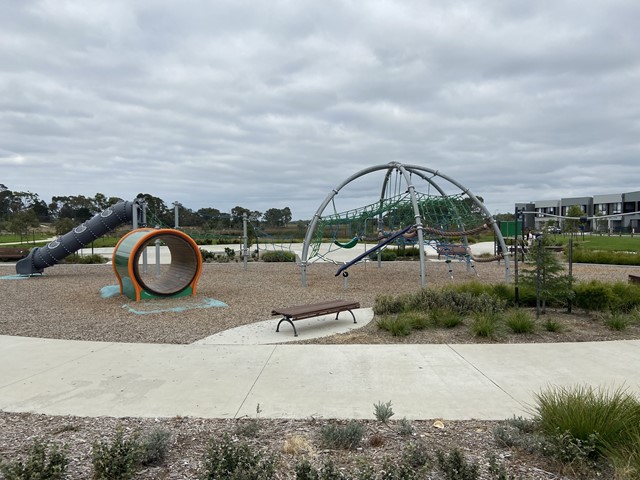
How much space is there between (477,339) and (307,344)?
274cm

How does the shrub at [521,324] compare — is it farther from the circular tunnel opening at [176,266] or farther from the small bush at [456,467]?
the circular tunnel opening at [176,266]

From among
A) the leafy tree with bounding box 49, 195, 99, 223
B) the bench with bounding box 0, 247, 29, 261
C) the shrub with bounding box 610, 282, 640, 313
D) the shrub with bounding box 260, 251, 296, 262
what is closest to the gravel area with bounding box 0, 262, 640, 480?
the shrub with bounding box 610, 282, 640, 313

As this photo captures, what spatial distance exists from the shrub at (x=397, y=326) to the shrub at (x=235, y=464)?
4379 millimetres

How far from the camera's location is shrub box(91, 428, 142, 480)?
3.09 meters

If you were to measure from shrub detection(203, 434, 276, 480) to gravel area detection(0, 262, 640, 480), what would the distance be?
183 millimetres

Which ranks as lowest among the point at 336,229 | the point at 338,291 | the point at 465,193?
the point at 338,291

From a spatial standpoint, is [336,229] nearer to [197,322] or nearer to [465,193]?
[465,193]

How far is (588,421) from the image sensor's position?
11.4ft

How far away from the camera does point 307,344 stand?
6.95 meters

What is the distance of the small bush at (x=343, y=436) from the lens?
361cm

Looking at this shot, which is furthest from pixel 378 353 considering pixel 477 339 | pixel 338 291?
pixel 338 291

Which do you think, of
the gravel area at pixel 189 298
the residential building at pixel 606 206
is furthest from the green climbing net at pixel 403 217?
the residential building at pixel 606 206

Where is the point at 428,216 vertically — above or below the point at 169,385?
above

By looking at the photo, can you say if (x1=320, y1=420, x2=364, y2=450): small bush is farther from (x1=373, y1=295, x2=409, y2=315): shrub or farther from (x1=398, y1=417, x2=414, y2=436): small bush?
A: (x1=373, y1=295, x2=409, y2=315): shrub
